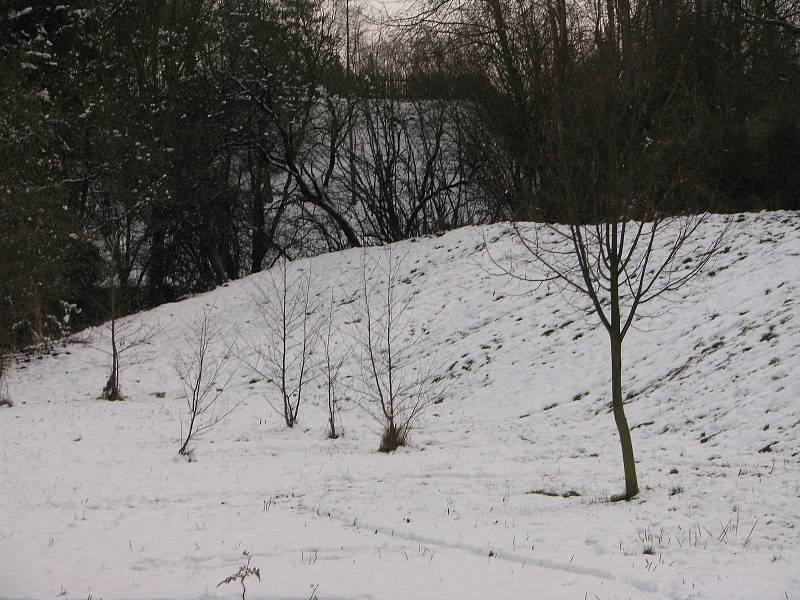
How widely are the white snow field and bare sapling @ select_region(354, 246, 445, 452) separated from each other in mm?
329

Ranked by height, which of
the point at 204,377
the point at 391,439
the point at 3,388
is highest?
the point at 204,377

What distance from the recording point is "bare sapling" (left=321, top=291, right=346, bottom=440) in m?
12.9

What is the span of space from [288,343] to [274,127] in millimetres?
9524

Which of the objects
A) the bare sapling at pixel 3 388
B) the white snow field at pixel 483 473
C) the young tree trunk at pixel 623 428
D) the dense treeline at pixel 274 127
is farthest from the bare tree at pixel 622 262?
the bare sapling at pixel 3 388

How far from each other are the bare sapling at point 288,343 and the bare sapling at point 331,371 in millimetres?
328

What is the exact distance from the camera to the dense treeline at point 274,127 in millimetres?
18312

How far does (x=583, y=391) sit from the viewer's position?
12430 millimetres

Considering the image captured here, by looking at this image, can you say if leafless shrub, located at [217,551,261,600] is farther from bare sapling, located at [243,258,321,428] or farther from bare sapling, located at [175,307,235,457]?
bare sapling, located at [243,258,321,428]

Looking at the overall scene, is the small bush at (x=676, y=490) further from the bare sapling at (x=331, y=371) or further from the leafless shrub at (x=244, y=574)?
the bare sapling at (x=331, y=371)

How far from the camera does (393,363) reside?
1666 cm

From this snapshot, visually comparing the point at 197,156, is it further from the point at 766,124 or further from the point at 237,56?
the point at 766,124

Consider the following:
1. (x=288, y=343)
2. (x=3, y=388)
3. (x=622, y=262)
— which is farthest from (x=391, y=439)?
(x=3, y=388)

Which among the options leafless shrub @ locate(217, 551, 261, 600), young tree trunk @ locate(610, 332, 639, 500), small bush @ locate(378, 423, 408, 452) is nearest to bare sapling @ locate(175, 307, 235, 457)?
small bush @ locate(378, 423, 408, 452)

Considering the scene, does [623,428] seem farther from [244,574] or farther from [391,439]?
[391,439]
